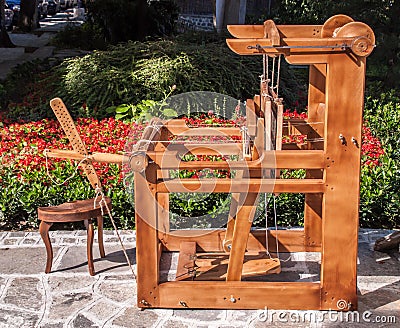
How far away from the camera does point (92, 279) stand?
4.33 meters

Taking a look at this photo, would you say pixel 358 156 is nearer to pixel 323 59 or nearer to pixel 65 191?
pixel 323 59

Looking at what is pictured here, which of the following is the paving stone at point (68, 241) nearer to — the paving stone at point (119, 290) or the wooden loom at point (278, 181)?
the paving stone at point (119, 290)

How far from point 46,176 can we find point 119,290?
6.08ft

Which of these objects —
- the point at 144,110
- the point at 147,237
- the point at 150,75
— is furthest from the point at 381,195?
the point at 150,75

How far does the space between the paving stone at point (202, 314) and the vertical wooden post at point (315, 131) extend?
1.11 m

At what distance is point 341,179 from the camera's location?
361cm

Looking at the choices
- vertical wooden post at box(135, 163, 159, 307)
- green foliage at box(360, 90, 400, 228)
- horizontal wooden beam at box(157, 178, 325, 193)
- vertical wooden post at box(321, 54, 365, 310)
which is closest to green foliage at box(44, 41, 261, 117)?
green foliage at box(360, 90, 400, 228)

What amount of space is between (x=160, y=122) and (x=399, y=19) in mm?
6869

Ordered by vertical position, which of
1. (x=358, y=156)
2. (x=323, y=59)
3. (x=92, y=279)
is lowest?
(x=92, y=279)

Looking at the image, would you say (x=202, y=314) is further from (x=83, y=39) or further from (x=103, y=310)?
(x=83, y=39)

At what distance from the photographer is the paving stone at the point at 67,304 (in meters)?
3.85

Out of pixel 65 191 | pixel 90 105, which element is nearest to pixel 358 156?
pixel 65 191

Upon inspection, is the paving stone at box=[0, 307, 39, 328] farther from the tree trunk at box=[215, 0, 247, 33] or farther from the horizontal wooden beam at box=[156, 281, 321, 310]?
the tree trunk at box=[215, 0, 247, 33]

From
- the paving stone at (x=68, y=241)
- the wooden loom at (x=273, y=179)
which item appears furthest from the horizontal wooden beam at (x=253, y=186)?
the paving stone at (x=68, y=241)
